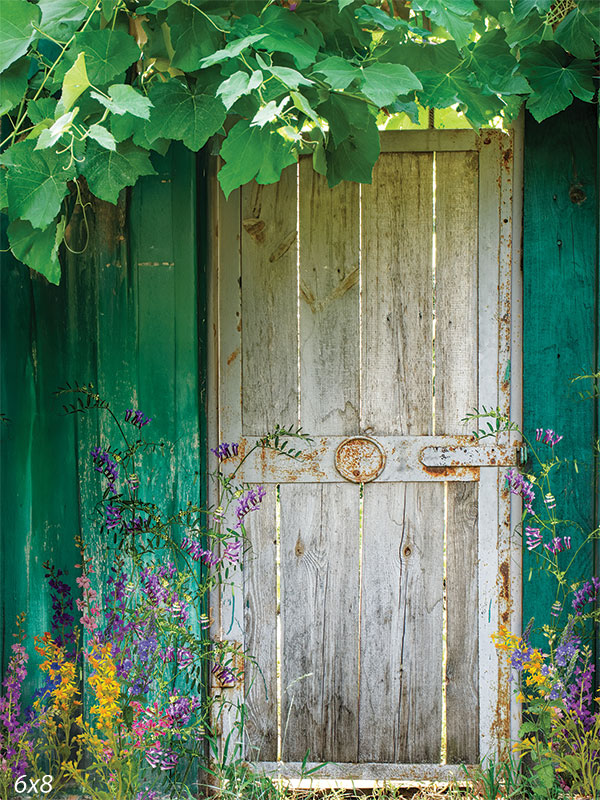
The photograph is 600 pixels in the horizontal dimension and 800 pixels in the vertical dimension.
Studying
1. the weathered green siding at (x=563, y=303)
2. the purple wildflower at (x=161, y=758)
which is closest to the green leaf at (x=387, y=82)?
the weathered green siding at (x=563, y=303)

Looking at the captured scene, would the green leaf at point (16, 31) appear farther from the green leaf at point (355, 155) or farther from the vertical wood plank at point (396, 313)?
the vertical wood plank at point (396, 313)

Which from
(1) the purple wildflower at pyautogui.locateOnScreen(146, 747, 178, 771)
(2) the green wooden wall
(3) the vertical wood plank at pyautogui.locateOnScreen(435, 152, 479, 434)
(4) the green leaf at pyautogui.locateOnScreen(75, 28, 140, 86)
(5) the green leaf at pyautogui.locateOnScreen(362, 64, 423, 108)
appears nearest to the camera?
(5) the green leaf at pyautogui.locateOnScreen(362, 64, 423, 108)

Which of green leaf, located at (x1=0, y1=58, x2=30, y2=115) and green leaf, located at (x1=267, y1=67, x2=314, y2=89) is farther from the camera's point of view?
green leaf, located at (x1=0, y1=58, x2=30, y2=115)

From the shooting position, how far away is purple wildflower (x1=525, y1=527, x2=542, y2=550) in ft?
5.59

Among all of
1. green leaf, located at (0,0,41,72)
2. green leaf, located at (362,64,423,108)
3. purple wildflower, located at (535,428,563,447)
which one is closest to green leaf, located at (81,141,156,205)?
green leaf, located at (0,0,41,72)

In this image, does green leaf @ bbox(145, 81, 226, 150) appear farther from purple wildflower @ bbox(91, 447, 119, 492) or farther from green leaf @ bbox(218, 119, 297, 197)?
purple wildflower @ bbox(91, 447, 119, 492)

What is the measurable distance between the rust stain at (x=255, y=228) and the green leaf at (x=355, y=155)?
1.04ft

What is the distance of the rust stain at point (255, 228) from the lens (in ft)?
6.60

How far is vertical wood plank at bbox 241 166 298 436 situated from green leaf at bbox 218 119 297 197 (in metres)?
0.46

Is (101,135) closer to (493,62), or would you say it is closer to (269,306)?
(269,306)

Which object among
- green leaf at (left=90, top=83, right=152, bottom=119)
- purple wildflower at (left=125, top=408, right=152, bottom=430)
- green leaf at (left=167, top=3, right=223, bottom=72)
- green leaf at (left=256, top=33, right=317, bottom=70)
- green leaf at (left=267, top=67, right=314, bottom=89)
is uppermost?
green leaf at (left=167, top=3, right=223, bottom=72)

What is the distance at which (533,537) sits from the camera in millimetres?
1894

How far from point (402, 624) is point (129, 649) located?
82 cm

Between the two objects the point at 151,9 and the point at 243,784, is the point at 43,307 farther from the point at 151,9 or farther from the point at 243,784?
the point at 243,784
